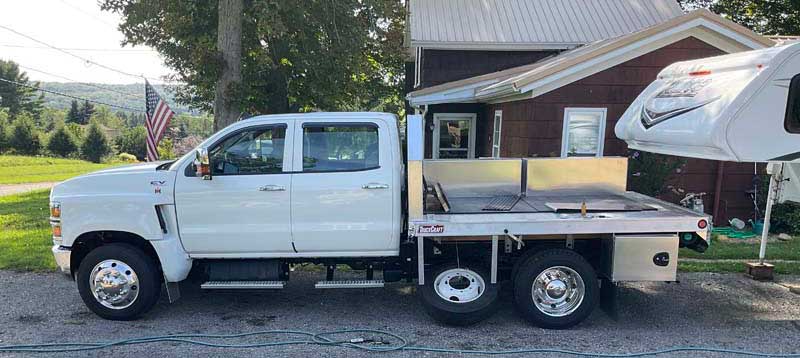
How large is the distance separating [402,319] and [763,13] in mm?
25062

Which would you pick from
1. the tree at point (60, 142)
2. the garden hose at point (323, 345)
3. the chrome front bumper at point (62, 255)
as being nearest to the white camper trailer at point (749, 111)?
the garden hose at point (323, 345)

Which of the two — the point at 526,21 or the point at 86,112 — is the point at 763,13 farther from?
the point at 86,112

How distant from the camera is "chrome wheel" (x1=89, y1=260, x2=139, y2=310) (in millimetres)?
5059

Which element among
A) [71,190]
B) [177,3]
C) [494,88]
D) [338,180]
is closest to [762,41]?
[494,88]

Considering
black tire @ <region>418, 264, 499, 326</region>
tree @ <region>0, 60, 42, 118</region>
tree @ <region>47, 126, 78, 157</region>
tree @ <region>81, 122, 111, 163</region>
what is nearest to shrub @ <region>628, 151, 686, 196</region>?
black tire @ <region>418, 264, 499, 326</region>

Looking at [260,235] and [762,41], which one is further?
[762,41]

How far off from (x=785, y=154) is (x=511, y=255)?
2.61m

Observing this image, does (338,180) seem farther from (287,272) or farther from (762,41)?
(762,41)

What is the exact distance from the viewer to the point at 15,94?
81125 millimetres

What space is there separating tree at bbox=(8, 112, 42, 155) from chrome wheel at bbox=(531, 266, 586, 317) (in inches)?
2135

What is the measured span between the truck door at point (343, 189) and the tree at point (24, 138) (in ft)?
173

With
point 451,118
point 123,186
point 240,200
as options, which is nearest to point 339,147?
point 240,200

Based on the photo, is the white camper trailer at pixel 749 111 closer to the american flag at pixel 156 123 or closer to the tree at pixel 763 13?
the american flag at pixel 156 123

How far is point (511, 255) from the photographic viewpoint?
5.20 metres
